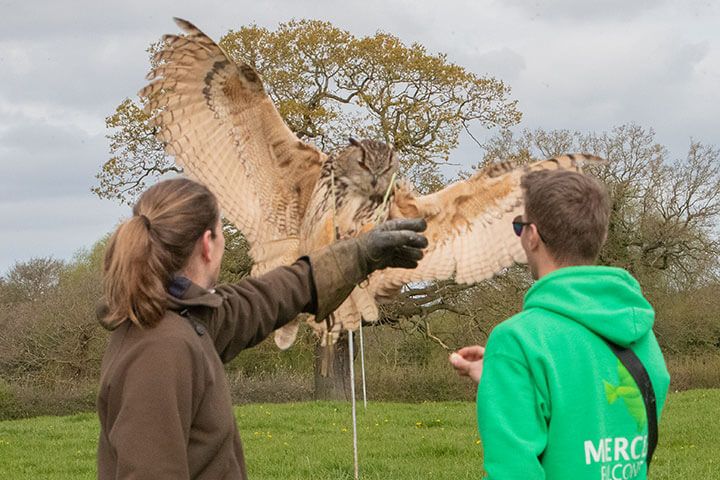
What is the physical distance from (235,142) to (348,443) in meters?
6.65

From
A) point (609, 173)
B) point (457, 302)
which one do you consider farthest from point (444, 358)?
point (609, 173)

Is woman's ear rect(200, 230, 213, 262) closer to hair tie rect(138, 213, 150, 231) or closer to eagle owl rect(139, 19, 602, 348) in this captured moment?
hair tie rect(138, 213, 150, 231)

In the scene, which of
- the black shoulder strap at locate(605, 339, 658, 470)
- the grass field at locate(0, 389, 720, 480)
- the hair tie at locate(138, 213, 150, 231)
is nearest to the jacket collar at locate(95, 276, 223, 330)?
the hair tie at locate(138, 213, 150, 231)

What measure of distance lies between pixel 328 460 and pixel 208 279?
727 cm

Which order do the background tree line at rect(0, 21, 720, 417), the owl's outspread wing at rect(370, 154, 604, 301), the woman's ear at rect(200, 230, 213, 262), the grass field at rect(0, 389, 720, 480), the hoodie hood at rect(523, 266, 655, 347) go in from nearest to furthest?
1. the hoodie hood at rect(523, 266, 655, 347)
2. the woman's ear at rect(200, 230, 213, 262)
3. the owl's outspread wing at rect(370, 154, 604, 301)
4. the grass field at rect(0, 389, 720, 480)
5. the background tree line at rect(0, 21, 720, 417)

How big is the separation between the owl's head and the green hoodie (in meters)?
2.59

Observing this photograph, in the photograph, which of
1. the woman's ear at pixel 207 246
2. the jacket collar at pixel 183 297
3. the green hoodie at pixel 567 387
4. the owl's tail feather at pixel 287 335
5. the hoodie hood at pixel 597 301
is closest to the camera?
the green hoodie at pixel 567 387

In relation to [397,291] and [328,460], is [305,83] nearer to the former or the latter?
[328,460]

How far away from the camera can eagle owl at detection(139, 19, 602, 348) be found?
5.01m

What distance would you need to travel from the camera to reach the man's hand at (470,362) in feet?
8.86

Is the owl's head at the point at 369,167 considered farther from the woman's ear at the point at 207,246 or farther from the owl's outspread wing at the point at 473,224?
the woman's ear at the point at 207,246

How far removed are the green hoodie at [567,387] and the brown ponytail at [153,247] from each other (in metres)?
0.87

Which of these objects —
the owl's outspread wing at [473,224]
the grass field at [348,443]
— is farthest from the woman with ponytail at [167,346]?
the grass field at [348,443]

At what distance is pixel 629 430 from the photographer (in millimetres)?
2418
